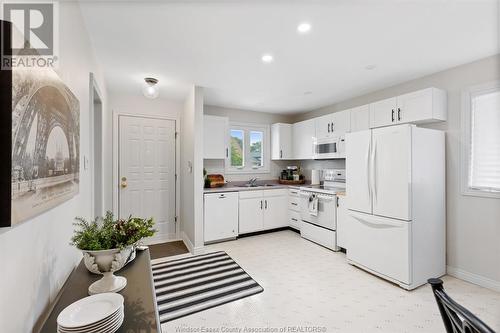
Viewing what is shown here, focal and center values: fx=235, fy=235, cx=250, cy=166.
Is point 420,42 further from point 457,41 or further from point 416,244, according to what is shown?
point 416,244

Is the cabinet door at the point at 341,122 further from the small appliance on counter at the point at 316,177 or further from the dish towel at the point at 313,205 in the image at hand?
the dish towel at the point at 313,205

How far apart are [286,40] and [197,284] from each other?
267cm

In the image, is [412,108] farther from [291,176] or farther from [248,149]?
[248,149]

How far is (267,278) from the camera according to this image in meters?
2.74

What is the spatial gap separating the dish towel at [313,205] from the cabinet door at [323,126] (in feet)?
3.73

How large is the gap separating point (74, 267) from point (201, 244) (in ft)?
6.87

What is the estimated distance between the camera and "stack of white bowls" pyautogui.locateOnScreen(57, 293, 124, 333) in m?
0.84

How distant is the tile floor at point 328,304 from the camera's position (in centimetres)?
193

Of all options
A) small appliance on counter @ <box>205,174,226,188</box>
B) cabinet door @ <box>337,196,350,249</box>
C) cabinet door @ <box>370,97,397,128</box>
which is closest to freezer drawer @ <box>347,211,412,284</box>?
cabinet door @ <box>337,196,350,249</box>

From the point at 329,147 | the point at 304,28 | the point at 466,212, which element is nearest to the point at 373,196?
the point at 466,212

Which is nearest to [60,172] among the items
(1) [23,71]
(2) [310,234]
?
(1) [23,71]

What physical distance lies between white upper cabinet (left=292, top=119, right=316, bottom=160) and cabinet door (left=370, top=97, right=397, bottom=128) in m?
1.24

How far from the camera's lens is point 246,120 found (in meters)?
5.01

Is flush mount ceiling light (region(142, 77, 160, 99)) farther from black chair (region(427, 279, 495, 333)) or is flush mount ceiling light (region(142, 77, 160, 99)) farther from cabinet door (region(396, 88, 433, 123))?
black chair (region(427, 279, 495, 333))
